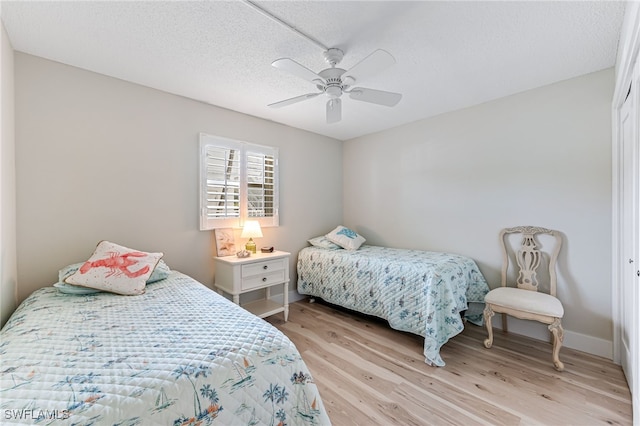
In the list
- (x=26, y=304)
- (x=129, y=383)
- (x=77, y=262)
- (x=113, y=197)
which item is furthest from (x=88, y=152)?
(x=129, y=383)

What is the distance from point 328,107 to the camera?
2.21 meters

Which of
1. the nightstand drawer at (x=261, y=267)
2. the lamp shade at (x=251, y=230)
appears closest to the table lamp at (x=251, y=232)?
the lamp shade at (x=251, y=230)

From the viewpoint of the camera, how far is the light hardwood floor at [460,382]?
5.41ft

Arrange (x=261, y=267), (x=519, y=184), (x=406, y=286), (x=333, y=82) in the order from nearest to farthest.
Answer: (x=333, y=82) → (x=406, y=286) → (x=519, y=184) → (x=261, y=267)

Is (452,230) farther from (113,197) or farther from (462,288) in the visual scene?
(113,197)

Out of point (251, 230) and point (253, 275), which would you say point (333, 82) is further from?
point (253, 275)

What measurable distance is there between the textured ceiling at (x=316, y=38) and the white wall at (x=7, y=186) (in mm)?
245

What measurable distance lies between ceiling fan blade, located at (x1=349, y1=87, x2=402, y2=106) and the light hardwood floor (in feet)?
6.94

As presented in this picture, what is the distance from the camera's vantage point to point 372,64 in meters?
1.64

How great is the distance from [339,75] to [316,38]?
0.90ft

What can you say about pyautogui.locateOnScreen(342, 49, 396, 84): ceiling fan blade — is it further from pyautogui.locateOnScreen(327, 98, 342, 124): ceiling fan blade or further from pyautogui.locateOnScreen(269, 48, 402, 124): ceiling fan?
pyautogui.locateOnScreen(327, 98, 342, 124): ceiling fan blade

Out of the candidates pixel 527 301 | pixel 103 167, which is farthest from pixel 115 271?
pixel 527 301

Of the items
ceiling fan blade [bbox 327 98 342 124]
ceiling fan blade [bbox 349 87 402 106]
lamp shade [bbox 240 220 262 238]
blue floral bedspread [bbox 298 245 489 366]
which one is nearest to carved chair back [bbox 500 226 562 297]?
blue floral bedspread [bbox 298 245 489 366]

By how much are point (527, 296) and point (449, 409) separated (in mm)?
1252
